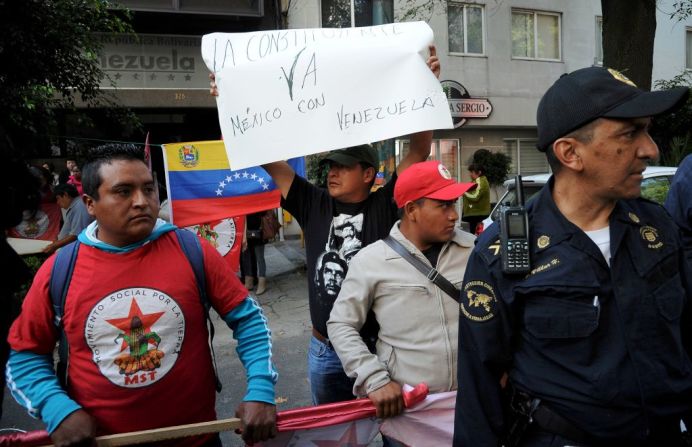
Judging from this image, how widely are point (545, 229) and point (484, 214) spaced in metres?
8.70

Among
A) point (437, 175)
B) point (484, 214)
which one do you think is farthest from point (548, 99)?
point (484, 214)

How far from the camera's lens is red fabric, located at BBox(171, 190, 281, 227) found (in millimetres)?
5094

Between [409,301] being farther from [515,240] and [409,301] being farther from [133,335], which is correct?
[133,335]

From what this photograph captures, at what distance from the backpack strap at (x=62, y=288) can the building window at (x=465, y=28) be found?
49.7 ft

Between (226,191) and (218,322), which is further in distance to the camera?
(218,322)

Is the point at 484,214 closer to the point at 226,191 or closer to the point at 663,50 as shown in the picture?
the point at 226,191

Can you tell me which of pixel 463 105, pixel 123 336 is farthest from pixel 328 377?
pixel 463 105

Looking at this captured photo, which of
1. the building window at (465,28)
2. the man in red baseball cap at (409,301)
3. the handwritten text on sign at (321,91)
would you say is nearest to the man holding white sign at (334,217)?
the handwritten text on sign at (321,91)

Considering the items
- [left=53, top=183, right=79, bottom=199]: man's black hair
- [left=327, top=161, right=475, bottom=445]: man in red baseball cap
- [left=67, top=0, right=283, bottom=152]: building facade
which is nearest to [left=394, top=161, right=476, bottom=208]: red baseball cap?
[left=327, top=161, right=475, bottom=445]: man in red baseball cap

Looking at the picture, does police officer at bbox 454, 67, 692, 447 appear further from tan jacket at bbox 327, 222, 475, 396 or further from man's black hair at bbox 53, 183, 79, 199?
man's black hair at bbox 53, 183, 79, 199

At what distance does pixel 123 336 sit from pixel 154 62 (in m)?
14.5

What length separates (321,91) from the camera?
2.59 m

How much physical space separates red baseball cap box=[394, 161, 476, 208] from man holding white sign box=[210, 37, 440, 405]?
41 centimetres

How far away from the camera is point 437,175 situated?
241 cm
